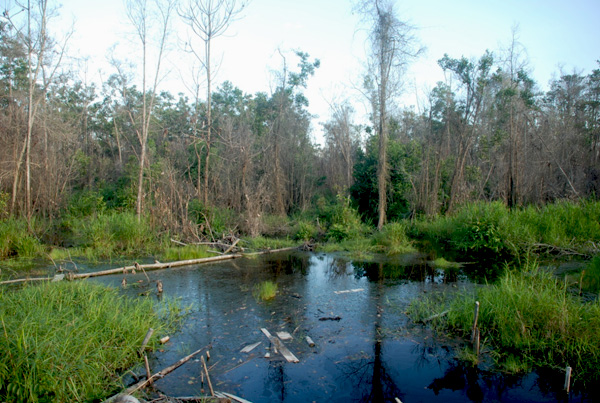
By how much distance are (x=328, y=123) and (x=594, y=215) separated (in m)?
22.5

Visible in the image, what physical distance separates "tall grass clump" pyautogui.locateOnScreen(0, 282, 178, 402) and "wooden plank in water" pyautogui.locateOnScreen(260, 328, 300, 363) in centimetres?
142

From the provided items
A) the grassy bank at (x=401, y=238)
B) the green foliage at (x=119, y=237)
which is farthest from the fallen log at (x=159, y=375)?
the green foliage at (x=119, y=237)

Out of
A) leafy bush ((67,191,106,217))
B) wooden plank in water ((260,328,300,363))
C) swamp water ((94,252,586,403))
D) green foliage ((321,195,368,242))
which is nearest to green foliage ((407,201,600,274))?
swamp water ((94,252,586,403))

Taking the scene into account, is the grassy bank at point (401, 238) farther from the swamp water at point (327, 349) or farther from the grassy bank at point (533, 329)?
the grassy bank at point (533, 329)

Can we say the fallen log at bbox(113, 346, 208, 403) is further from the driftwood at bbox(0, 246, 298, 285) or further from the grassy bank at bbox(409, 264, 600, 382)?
the driftwood at bbox(0, 246, 298, 285)

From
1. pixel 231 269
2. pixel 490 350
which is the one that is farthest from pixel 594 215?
pixel 231 269

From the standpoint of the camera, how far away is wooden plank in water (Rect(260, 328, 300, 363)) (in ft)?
15.9

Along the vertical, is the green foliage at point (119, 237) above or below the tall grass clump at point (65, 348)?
above

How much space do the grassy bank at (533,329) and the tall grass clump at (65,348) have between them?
4007mm

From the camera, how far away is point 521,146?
18875 mm

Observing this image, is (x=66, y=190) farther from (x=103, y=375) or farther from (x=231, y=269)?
(x=103, y=375)

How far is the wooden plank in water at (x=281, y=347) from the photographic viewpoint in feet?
15.9

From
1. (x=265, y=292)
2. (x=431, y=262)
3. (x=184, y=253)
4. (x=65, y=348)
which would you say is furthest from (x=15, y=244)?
(x=431, y=262)

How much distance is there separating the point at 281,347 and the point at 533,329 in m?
3.12
